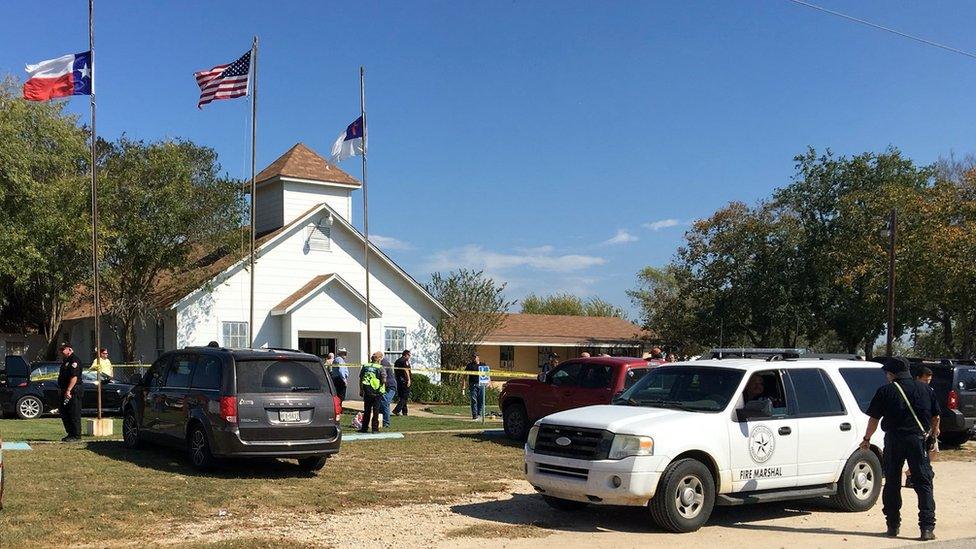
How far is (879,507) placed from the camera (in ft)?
38.0

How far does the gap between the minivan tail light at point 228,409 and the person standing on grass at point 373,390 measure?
22.1ft

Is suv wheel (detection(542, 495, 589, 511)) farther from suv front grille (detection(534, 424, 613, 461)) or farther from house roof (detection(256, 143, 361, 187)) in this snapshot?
house roof (detection(256, 143, 361, 187))

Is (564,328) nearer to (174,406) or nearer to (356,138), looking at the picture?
(356,138)

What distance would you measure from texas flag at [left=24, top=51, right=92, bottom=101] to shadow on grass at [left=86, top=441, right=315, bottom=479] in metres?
8.36

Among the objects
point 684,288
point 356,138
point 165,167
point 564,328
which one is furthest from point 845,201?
point 165,167

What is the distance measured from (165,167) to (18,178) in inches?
176

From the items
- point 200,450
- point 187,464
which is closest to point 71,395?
point 187,464

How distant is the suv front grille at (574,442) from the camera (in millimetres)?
9586

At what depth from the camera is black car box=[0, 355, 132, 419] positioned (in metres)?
23.4

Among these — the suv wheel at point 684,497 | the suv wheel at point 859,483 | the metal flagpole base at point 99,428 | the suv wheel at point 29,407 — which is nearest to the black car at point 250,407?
the metal flagpole base at point 99,428

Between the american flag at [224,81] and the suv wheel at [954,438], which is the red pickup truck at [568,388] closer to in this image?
the suv wheel at [954,438]

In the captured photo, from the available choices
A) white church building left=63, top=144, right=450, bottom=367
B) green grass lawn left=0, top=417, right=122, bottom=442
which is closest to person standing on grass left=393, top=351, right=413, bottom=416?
white church building left=63, top=144, right=450, bottom=367

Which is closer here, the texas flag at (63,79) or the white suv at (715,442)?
the white suv at (715,442)

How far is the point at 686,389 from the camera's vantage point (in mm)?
10672
